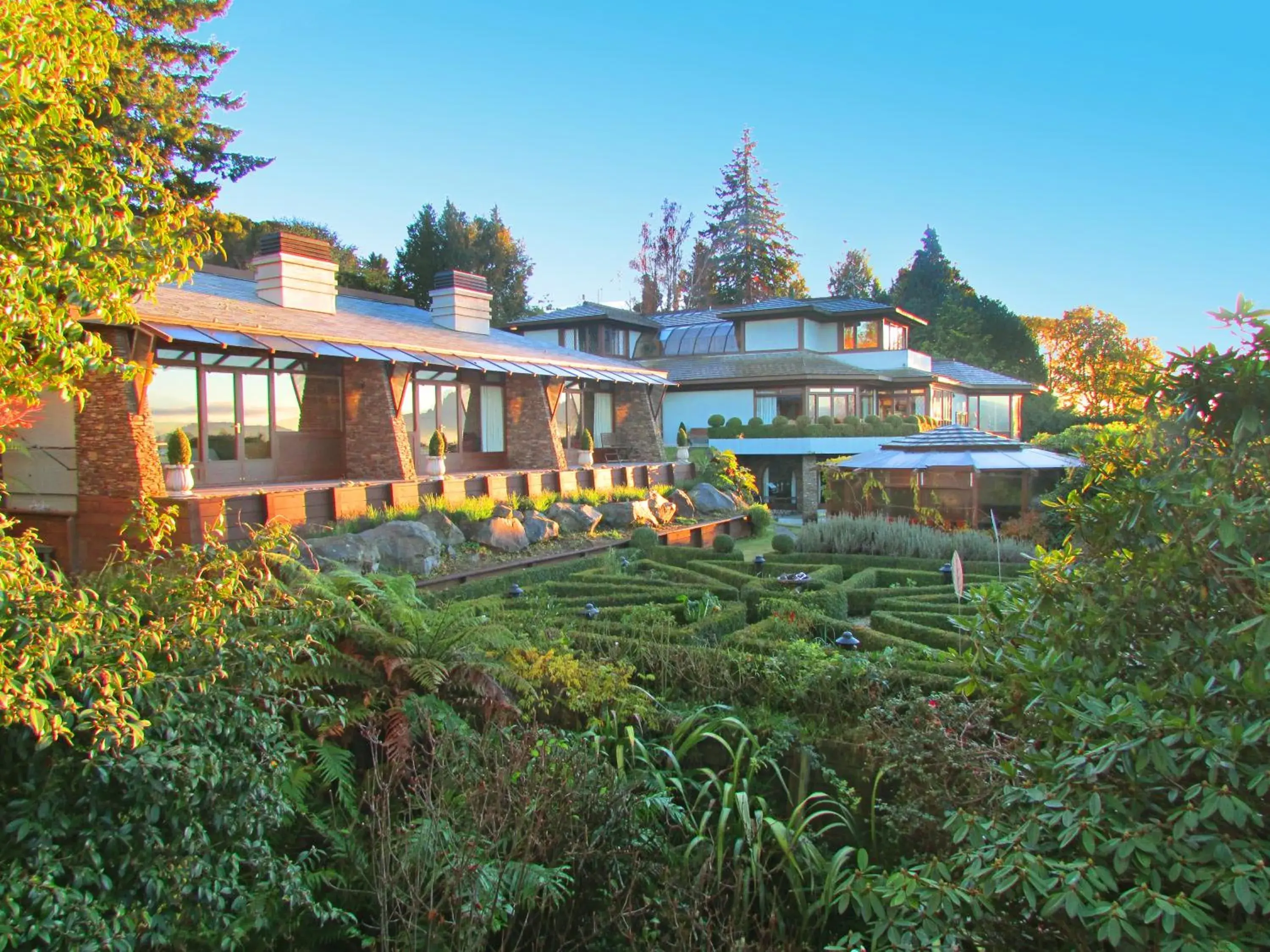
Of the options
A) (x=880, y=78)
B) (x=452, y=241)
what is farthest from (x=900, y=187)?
(x=452, y=241)

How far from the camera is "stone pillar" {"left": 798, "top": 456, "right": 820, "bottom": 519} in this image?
26141 mm

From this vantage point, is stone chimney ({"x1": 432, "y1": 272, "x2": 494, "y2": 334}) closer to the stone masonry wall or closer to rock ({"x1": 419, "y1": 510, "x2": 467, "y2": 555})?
rock ({"x1": 419, "y1": 510, "x2": 467, "y2": 555})

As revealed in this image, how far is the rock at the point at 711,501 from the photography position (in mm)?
20625

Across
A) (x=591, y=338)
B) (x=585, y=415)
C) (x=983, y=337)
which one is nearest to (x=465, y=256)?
(x=591, y=338)

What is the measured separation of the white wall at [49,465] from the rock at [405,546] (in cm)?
474

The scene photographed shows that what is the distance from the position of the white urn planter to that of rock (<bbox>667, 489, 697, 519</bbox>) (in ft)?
33.1

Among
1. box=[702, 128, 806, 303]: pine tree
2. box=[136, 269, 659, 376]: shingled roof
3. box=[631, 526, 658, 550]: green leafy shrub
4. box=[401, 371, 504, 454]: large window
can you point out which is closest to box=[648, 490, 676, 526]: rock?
box=[631, 526, 658, 550]: green leafy shrub

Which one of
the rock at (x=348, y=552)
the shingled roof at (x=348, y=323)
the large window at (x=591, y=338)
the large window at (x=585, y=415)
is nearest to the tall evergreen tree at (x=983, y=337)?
the large window at (x=591, y=338)

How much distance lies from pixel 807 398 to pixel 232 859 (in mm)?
28492

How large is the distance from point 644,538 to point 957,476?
6.52 metres

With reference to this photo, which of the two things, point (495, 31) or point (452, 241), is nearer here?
point (495, 31)

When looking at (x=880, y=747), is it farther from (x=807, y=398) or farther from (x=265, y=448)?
(x=807, y=398)

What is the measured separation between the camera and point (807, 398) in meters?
30.5

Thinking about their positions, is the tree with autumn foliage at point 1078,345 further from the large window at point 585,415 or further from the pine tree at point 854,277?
the large window at point 585,415
